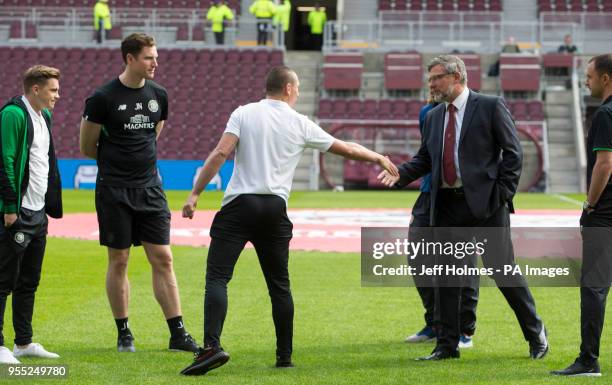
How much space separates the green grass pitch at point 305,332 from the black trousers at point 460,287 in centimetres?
23

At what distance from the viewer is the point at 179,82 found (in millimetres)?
39906

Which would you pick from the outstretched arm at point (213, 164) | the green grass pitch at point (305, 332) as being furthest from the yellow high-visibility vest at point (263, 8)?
the outstretched arm at point (213, 164)

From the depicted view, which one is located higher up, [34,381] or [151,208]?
[151,208]

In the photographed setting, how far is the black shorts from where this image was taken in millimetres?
7949

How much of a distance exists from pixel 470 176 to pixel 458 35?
109 feet

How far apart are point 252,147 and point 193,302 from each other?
12.4 feet

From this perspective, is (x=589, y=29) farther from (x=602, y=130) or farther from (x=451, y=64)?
(x=602, y=130)

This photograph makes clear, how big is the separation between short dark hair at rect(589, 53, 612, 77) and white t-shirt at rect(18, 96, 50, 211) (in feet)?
12.4

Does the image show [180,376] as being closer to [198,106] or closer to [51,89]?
[51,89]

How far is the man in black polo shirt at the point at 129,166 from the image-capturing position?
7891 millimetres

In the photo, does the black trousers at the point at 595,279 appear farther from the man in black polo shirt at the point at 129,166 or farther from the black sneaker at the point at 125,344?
the black sneaker at the point at 125,344

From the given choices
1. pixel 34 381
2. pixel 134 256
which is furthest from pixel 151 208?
pixel 134 256

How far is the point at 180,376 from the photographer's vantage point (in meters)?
6.94

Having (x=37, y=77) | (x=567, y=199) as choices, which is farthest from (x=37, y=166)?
(x=567, y=199)
